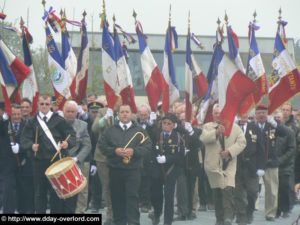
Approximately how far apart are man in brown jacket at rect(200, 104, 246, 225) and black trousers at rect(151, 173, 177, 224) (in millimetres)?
700

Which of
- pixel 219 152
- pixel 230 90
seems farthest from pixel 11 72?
pixel 219 152

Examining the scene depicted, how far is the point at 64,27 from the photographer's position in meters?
13.1

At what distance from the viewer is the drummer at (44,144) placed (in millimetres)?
9828

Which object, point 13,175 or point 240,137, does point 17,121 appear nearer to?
point 13,175

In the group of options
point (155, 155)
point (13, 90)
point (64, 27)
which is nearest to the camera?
point (13, 90)

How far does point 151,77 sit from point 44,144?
126 inches

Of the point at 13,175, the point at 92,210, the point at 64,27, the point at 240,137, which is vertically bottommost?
the point at 92,210

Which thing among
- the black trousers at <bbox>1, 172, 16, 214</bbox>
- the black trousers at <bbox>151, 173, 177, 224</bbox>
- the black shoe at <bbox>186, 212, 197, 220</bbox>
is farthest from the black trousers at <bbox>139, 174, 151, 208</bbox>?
the black trousers at <bbox>1, 172, 16, 214</bbox>

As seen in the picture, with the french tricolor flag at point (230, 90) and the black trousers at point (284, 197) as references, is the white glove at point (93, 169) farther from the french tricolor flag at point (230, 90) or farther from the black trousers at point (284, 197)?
the black trousers at point (284, 197)

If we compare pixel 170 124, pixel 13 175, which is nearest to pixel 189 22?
pixel 170 124

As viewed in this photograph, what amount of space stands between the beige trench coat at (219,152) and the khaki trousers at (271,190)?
172cm

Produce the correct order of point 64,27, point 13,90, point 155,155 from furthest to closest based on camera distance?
point 64,27 → point 155,155 → point 13,90

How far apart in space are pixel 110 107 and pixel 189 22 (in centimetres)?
216

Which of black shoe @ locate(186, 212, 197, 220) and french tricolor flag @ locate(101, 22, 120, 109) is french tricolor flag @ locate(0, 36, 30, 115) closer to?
french tricolor flag @ locate(101, 22, 120, 109)
